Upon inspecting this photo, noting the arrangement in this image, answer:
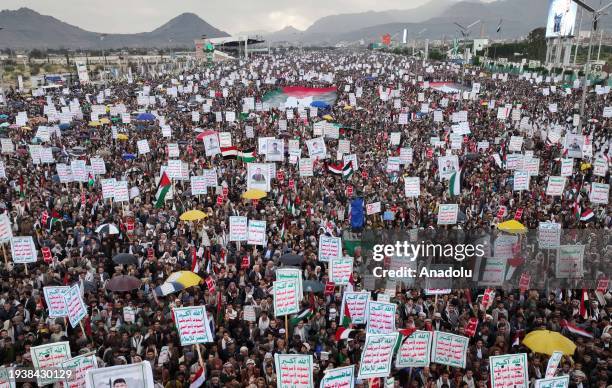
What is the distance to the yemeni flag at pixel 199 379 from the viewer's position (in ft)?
22.0

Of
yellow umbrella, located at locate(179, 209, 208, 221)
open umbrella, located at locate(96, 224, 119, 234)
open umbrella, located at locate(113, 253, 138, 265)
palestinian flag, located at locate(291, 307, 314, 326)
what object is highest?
yellow umbrella, located at locate(179, 209, 208, 221)

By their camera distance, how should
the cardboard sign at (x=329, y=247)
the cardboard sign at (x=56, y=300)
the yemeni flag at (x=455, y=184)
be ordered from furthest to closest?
1. the yemeni flag at (x=455, y=184)
2. the cardboard sign at (x=329, y=247)
3. the cardboard sign at (x=56, y=300)

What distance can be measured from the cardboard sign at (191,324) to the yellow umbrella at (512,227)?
760 centimetres

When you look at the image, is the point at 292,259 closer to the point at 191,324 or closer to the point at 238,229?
the point at 238,229

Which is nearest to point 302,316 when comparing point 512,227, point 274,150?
point 512,227

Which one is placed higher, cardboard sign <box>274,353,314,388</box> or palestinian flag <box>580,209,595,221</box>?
palestinian flag <box>580,209,595,221</box>

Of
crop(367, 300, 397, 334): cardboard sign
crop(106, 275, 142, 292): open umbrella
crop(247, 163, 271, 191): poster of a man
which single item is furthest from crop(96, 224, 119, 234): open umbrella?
crop(367, 300, 397, 334): cardboard sign

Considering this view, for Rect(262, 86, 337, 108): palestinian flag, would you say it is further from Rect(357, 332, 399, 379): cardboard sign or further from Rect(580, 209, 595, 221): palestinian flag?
Rect(357, 332, 399, 379): cardboard sign

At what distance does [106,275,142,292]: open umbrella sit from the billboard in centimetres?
5737

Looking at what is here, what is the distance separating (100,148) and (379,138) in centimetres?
1201

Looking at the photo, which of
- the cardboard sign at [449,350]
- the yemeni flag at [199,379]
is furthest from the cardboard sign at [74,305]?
the cardboard sign at [449,350]

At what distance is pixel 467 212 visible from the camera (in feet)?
45.4

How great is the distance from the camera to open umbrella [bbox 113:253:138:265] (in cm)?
1042

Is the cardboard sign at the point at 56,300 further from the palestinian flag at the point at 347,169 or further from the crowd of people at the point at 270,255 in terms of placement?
the palestinian flag at the point at 347,169
